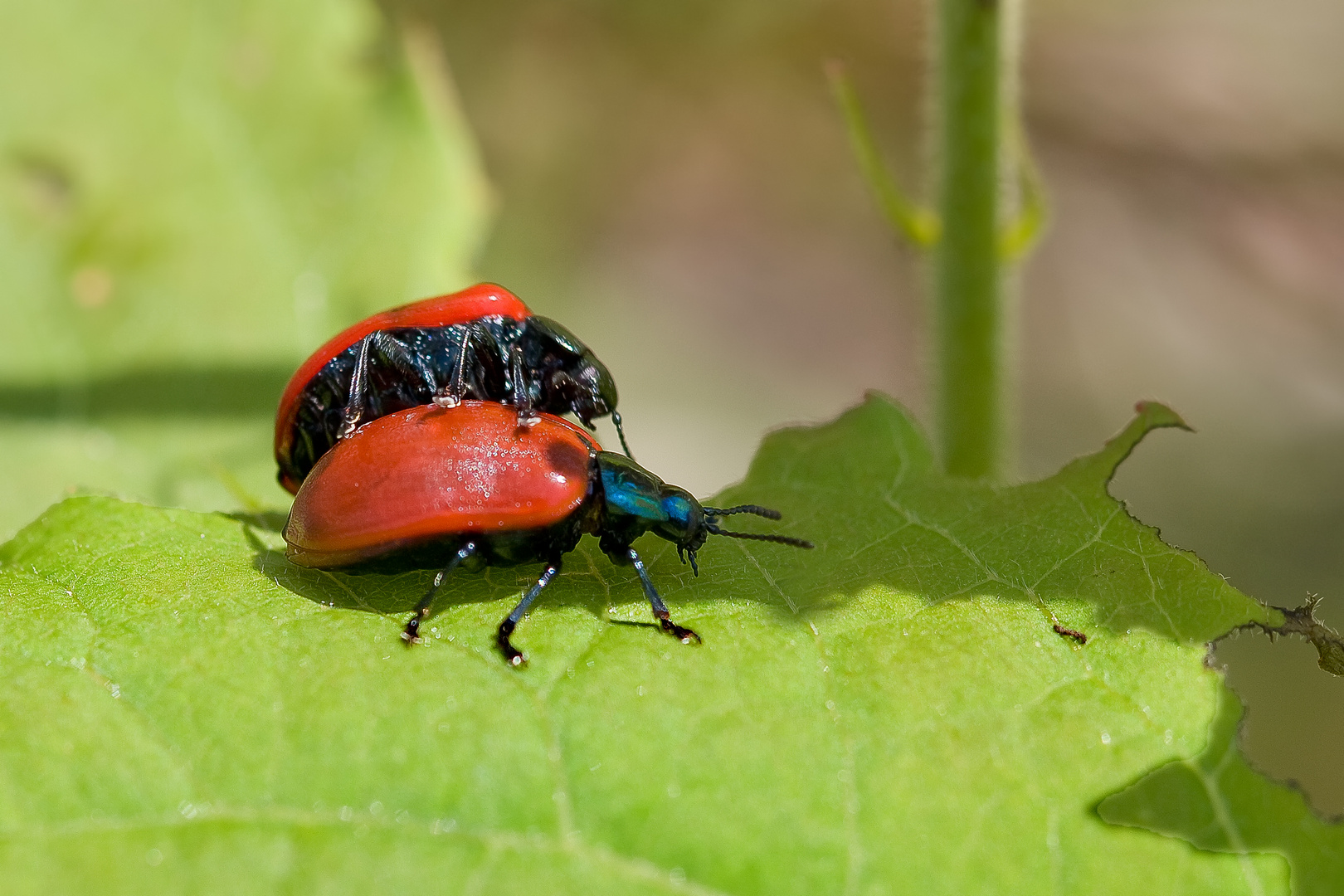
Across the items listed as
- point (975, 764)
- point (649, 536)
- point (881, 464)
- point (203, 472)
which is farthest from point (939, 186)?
point (203, 472)

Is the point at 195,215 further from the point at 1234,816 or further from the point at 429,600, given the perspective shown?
the point at 1234,816

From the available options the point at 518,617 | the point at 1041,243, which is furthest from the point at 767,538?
the point at 1041,243

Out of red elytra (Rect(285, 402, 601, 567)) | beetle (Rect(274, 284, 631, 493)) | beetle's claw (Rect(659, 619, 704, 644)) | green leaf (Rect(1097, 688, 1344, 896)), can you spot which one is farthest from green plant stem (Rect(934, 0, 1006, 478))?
green leaf (Rect(1097, 688, 1344, 896))

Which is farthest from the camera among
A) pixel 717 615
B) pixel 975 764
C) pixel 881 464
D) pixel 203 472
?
pixel 203 472

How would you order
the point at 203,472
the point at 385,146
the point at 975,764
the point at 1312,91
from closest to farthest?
1. the point at 975,764
2. the point at 203,472
3. the point at 385,146
4. the point at 1312,91

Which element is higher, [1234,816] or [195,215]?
[195,215]

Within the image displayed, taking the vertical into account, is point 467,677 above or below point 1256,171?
below

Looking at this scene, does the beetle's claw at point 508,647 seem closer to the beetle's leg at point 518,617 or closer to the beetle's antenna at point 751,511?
the beetle's leg at point 518,617

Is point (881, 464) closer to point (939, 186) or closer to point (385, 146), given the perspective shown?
point (939, 186)
